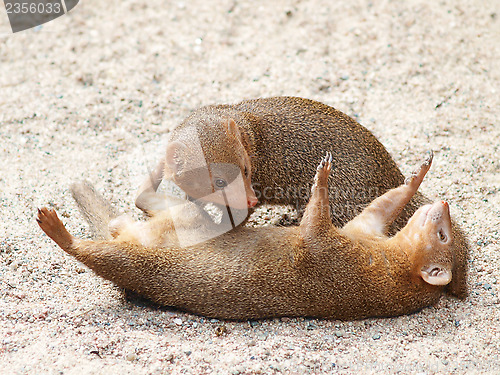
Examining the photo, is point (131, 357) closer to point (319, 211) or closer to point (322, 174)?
point (319, 211)

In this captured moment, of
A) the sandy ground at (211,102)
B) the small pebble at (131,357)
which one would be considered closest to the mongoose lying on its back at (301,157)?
the sandy ground at (211,102)

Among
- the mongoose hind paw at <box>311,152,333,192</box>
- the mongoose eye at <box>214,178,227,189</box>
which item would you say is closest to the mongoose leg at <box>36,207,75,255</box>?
the mongoose eye at <box>214,178,227,189</box>

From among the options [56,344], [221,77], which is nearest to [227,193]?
[56,344]

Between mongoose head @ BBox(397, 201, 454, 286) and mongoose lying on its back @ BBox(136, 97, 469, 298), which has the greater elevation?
mongoose lying on its back @ BBox(136, 97, 469, 298)

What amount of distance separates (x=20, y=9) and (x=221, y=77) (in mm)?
2573

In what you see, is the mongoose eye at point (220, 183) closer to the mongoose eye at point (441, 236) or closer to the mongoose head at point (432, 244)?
the mongoose head at point (432, 244)

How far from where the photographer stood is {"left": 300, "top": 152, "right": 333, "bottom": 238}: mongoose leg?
3406 millimetres

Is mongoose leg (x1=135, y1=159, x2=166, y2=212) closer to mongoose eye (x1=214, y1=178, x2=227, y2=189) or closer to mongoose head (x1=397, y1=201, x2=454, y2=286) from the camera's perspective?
mongoose eye (x1=214, y1=178, x2=227, y2=189)

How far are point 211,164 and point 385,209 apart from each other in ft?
4.04

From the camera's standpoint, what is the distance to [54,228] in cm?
349

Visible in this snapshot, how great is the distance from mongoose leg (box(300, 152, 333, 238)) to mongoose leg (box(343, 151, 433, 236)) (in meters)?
0.40

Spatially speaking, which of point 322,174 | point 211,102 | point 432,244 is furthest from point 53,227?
point 211,102

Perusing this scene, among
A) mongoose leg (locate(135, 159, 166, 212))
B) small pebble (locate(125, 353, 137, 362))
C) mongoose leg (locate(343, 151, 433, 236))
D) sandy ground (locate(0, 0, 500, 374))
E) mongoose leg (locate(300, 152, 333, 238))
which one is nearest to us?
Answer: small pebble (locate(125, 353, 137, 362))

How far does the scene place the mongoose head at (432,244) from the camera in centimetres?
338
